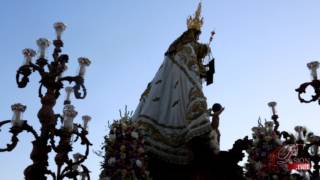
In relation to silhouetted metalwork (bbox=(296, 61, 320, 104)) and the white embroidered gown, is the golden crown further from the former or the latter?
silhouetted metalwork (bbox=(296, 61, 320, 104))

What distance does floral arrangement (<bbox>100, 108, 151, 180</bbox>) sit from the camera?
9.77m

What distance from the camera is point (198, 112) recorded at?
37.5ft

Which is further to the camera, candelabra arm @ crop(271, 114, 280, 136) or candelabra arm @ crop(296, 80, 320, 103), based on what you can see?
candelabra arm @ crop(271, 114, 280, 136)

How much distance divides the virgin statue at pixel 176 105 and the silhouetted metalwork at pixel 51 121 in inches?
68.5

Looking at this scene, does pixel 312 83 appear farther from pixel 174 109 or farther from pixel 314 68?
pixel 174 109

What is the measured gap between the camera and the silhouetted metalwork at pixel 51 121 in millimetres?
9961

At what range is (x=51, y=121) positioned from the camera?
10.3 m

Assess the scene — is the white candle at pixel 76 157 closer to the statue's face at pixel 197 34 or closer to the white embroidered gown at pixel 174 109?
the white embroidered gown at pixel 174 109

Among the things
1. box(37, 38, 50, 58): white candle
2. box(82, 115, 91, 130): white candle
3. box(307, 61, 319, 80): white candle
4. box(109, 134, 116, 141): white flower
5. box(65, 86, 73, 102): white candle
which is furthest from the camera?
box(82, 115, 91, 130): white candle

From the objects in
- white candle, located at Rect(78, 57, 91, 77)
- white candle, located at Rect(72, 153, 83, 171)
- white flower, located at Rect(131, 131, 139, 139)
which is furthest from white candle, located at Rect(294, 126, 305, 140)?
white candle, located at Rect(78, 57, 91, 77)

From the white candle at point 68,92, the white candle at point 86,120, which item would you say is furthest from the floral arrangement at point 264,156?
the white candle at point 68,92

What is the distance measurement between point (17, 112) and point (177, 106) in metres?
4.12

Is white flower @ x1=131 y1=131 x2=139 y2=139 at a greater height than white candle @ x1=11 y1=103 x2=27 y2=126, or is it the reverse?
white candle @ x1=11 y1=103 x2=27 y2=126

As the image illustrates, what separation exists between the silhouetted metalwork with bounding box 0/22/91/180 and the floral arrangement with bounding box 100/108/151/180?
118cm
